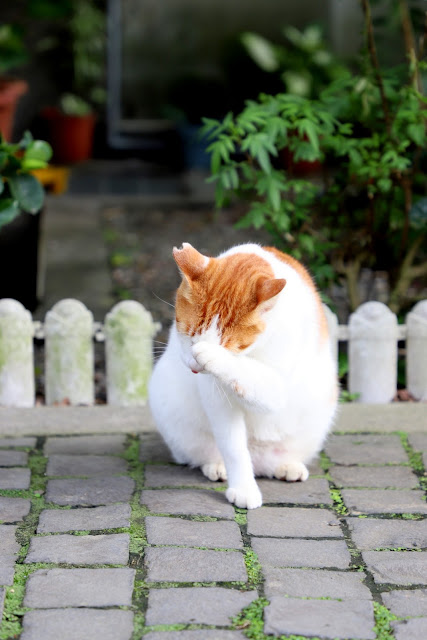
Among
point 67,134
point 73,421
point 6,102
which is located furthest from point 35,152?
point 67,134

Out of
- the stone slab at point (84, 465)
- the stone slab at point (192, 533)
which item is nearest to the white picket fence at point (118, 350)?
the stone slab at point (84, 465)

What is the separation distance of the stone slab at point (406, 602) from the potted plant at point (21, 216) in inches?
87.4

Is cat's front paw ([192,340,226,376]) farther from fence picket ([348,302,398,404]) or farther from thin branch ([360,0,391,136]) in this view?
thin branch ([360,0,391,136])

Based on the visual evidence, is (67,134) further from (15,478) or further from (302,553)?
(302,553)

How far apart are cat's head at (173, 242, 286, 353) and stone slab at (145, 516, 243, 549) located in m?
0.57

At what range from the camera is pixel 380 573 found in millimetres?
2508

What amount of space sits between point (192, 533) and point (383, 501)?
26.1 inches

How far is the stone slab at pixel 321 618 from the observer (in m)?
2.21

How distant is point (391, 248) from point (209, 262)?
1.89 metres

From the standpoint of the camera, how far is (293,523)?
280 centimetres

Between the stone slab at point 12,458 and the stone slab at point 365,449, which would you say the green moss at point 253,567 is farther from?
the stone slab at point 12,458

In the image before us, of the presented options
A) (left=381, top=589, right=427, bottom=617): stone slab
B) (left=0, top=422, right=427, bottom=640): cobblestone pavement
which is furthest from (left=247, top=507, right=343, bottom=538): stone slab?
(left=381, top=589, right=427, bottom=617): stone slab

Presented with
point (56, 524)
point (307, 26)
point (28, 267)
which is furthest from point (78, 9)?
point (56, 524)

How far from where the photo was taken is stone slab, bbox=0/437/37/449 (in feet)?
11.1
